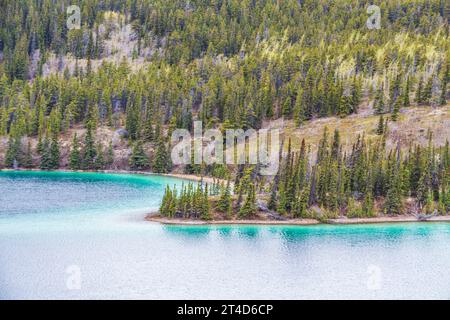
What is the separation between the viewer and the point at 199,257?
3115 inches

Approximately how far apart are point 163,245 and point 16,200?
146 ft

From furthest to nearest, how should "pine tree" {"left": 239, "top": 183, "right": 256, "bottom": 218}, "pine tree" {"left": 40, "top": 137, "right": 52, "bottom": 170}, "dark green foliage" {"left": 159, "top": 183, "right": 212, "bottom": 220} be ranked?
"pine tree" {"left": 40, "top": 137, "right": 52, "bottom": 170}
"pine tree" {"left": 239, "top": 183, "right": 256, "bottom": 218}
"dark green foliage" {"left": 159, "top": 183, "right": 212, "bottom": 220}

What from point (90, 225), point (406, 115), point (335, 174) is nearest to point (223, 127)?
point (406, 115)

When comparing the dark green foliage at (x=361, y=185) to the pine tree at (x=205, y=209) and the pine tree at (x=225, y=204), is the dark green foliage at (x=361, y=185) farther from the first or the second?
the pine tree at (x=205, y=209)

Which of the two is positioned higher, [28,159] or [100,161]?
[28,159]

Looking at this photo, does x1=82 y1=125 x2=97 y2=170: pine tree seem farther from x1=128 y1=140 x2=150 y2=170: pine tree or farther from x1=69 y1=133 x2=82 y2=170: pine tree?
x1=128 y1=140 x2=150 y2=170: pine tree

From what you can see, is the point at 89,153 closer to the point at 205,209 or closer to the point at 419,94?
the point at 205,209

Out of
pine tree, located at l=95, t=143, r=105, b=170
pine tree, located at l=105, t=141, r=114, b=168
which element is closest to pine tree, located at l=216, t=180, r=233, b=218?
pine tree, located at l=95, t=143, r=105, b=170

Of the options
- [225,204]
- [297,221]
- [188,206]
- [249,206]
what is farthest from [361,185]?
[188,206]

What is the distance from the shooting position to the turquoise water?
65.7 meters

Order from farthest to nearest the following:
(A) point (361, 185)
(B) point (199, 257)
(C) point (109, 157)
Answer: (C) point (109, 157)
(A) point (361, 185)
(B) point (199, 257)

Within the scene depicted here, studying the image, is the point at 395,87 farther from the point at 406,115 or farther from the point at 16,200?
the point at 16,200

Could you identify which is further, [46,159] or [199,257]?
[46,159]

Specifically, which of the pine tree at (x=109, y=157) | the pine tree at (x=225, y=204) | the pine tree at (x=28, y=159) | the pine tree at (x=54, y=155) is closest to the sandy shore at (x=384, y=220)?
the pine tree at (x=225, y=204)
